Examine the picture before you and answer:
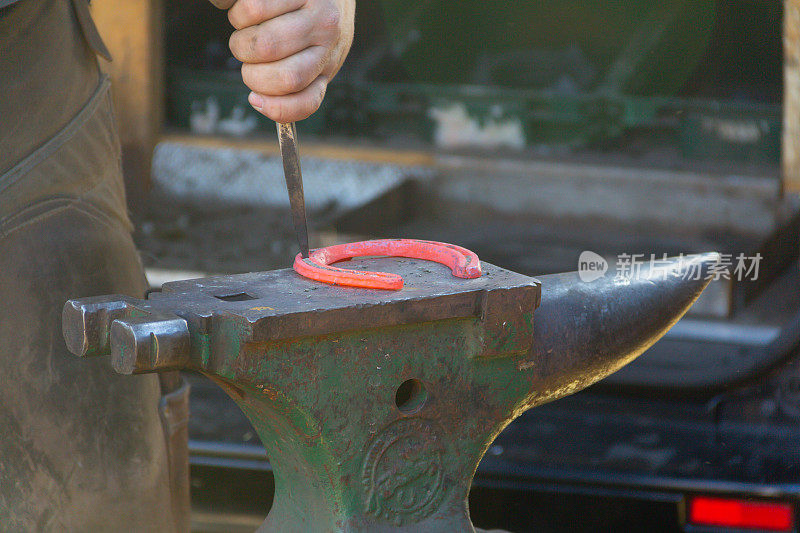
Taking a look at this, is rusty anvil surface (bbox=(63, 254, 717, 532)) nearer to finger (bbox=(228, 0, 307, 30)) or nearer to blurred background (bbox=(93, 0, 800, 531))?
finger (bbox=(228, 0, 307, 30))

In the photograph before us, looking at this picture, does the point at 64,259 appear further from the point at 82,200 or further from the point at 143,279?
the point at 143,279

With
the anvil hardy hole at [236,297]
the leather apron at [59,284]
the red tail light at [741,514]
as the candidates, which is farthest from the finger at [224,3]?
the red tail light at [741,514]

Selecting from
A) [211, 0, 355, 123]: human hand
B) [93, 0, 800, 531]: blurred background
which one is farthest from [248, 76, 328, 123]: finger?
[93, 0, 800, 531]: blurred background

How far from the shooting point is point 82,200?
125cm

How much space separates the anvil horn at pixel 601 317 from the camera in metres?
1.20

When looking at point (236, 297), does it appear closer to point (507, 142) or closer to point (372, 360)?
point (372, 360)

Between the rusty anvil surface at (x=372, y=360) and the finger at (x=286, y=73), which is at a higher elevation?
the finger at (x=286, y=73)

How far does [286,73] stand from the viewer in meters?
1.11

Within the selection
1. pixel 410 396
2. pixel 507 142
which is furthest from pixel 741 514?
pixel 507 142

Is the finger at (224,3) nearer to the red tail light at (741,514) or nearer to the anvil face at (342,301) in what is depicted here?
the anvil face at (342,301)

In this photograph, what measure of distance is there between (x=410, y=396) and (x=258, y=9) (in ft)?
1.66

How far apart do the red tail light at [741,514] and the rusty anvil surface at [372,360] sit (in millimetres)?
924

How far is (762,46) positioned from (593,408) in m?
2.21

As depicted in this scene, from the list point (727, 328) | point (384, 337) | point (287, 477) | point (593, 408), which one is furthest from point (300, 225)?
point (727, 328)
